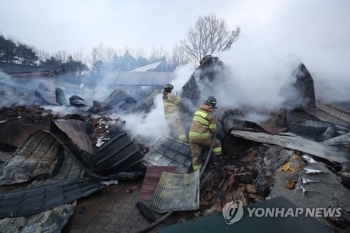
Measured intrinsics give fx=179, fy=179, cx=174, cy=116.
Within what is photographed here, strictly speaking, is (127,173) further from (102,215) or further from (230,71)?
(230,71)

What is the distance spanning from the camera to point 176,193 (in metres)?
3.28

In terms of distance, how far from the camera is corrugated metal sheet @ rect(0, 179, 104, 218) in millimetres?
2947

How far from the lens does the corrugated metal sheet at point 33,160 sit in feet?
13.1

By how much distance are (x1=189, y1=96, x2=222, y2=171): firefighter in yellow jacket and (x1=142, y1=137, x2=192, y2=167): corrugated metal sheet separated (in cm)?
35

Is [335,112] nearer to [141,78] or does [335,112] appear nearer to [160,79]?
[160,79]

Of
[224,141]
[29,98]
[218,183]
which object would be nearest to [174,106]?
[224,141]

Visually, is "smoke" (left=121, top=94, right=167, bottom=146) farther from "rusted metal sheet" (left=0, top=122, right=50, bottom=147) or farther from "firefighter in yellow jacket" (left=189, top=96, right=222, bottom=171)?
"rusted metal sheet" (left=0, top=122, right=50, bottom=147)

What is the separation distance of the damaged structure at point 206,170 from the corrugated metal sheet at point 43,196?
16mm

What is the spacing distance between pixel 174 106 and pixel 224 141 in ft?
5.51

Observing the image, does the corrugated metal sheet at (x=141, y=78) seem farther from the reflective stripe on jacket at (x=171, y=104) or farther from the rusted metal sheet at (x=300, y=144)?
the rusted metal sheet at (x=300, y=144)

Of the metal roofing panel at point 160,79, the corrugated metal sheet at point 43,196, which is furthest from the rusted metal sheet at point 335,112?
the metal roofing panel at point 160,79

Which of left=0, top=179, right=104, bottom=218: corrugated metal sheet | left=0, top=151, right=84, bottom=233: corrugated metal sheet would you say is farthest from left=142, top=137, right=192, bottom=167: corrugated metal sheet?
left=0, top=151, right=84, bottom=233: corrugated metal sheet

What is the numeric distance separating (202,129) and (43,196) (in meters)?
3.27

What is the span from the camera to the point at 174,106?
514 centimetres
